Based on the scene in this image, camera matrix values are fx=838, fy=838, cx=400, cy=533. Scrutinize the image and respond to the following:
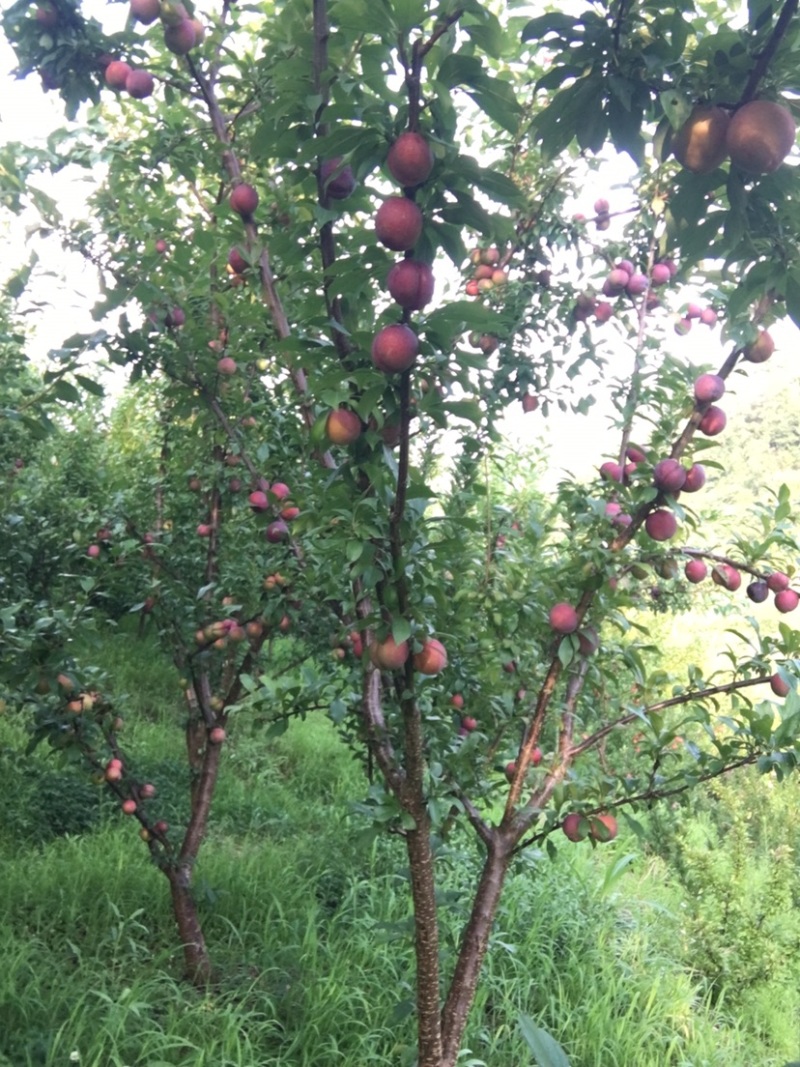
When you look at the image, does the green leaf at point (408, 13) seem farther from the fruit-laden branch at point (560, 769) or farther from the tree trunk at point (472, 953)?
the tree trunk at point (472, 953)

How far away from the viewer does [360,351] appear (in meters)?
1.14

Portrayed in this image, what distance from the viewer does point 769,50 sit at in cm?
88

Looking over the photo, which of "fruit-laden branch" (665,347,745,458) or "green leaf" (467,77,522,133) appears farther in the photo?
"fruit-laden branch" (665,347,745,458)

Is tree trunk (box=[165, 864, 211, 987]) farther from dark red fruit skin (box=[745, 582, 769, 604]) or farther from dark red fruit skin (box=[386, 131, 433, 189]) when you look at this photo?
dark red fruit skin (box=[386, 131, 433, 189])

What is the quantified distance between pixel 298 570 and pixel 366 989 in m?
1.34

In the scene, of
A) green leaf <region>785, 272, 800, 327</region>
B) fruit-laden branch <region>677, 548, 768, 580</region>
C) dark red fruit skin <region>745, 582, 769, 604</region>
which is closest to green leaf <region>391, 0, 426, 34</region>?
green leaf <region>785, 272, 800, 327</region>

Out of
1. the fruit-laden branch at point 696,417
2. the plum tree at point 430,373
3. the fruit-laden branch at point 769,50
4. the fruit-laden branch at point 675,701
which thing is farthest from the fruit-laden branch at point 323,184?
the fruit-laden branch at point 675,701

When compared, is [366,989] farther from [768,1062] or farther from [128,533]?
[128,533]

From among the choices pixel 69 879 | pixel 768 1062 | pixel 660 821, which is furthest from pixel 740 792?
pixel 69 879

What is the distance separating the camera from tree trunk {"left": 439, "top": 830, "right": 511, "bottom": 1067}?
1.62 meters

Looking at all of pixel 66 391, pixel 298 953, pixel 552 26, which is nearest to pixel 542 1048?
pixel 552 26

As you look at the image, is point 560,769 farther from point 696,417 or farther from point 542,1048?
point 542,1048

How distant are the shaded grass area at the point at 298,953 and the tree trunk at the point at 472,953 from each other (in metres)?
0.17

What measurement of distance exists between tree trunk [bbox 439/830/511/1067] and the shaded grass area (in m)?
0.17
